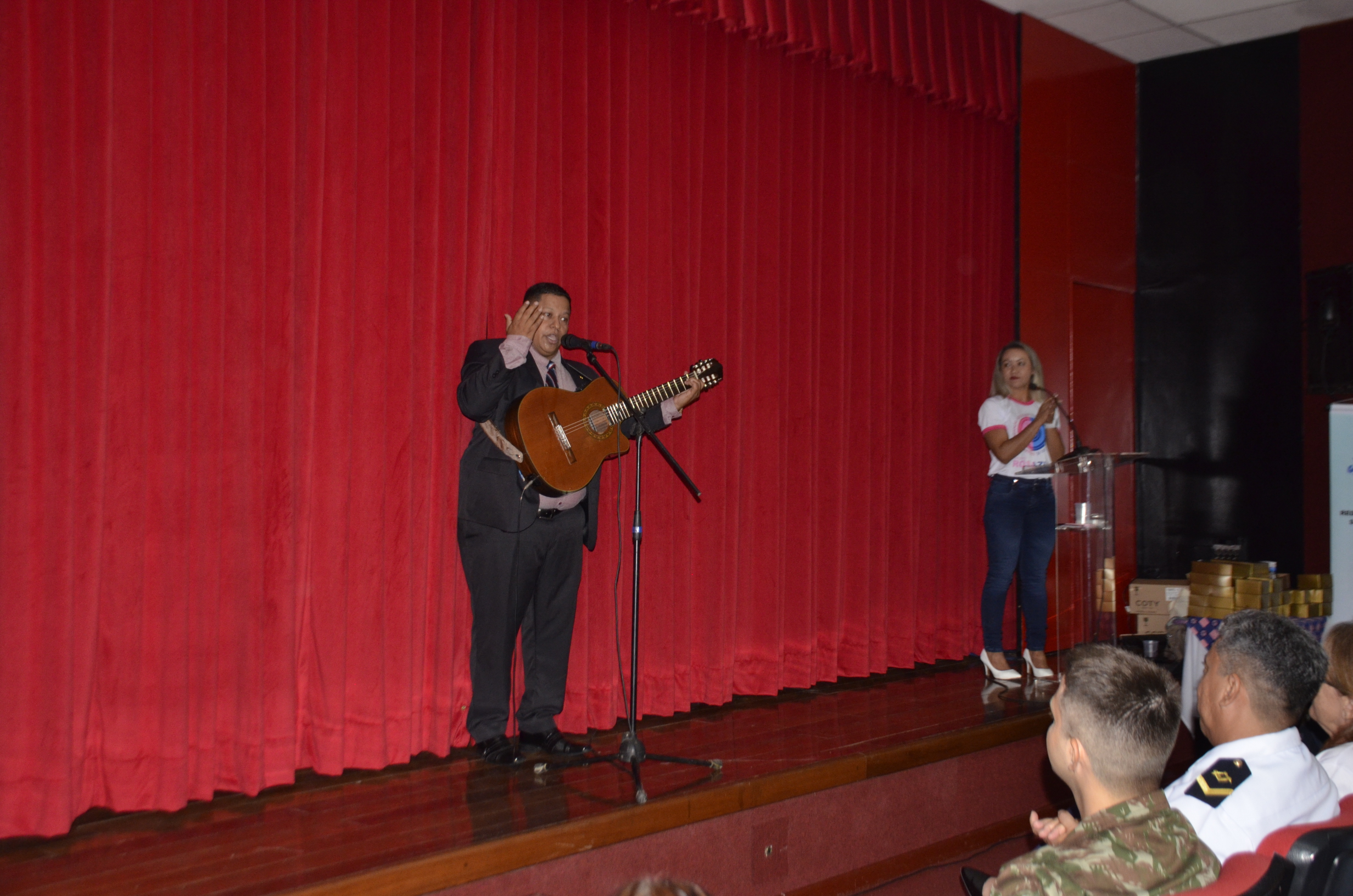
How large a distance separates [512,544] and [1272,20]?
4925 millimetres

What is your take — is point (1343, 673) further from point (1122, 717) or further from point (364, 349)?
point (364, 349)

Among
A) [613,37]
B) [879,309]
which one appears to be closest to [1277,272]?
[879,309]

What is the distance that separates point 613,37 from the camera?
146 inches

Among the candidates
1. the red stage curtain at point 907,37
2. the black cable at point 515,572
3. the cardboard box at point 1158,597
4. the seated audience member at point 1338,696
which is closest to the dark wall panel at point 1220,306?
the cardboard box at point 1158,597

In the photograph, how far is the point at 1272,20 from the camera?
5.27 metres

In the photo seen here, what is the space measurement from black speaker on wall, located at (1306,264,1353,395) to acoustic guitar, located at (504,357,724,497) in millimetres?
3630

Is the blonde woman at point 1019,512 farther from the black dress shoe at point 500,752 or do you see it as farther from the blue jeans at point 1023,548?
the black dress shoe at point 500,752

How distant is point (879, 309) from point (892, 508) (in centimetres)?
93

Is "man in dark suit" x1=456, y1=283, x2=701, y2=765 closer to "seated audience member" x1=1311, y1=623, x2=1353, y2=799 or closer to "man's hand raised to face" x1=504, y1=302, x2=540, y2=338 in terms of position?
"man's hand raised to face" x1=504, y1=302, x2=540, y2=338

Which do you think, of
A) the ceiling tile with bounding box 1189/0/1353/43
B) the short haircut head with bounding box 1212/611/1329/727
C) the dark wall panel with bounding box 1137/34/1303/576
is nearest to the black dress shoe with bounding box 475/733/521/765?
the short haircut head with bounding box 1212/611/1329/727

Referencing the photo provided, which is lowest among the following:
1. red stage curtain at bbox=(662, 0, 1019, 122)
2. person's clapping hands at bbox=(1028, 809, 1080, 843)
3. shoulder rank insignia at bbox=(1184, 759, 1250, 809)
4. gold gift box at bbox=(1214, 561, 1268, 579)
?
person's clapping hands at bbox=(1028, 809, 1080, 843)

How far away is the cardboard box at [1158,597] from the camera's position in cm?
530

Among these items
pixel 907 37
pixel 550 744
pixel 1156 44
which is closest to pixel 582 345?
pixel 550 744

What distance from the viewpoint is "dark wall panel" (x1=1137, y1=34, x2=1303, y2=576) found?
539 cm
